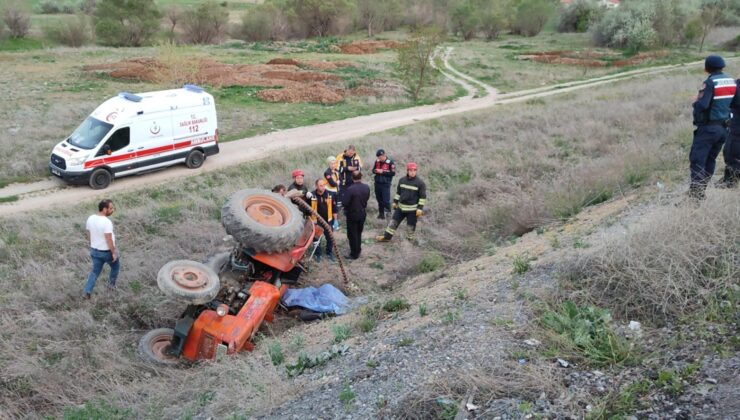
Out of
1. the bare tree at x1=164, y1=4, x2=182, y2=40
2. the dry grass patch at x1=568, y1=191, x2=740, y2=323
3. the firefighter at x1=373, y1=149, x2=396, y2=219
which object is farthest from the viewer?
the bare tree at x1=164, y1=4, x2=182, y2=40

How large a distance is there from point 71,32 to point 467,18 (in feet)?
130

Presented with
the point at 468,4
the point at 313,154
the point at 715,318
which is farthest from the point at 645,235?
the point at 468,4

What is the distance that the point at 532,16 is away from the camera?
214 feet

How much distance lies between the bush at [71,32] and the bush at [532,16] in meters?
46.2

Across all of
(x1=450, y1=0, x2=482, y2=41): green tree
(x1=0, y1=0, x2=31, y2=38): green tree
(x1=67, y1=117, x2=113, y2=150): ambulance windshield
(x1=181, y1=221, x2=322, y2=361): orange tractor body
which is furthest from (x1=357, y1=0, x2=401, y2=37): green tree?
(x1=181, y1=221, x2=322, y2=361): orange tractor body

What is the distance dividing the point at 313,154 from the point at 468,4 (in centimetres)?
5353

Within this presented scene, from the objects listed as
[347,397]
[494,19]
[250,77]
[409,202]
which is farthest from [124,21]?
[347,397]

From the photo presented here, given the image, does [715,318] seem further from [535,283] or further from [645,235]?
[535,283]

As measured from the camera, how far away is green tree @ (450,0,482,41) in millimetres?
62188

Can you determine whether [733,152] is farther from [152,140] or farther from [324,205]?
[152,140]

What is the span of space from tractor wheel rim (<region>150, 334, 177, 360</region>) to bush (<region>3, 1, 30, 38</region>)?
158ft

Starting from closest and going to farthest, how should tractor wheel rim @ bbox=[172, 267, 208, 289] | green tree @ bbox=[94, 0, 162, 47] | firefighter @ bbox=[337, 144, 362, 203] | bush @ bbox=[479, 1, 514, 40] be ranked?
tractor wheel rim @ bbox=[172, 267, 208, 289] → firefighter @ bbox=[337, 144, 362, 203] → green tree @ bbox=[94, 0, 162, 47] → bush @ bbox=[479, 1, 514, 40]

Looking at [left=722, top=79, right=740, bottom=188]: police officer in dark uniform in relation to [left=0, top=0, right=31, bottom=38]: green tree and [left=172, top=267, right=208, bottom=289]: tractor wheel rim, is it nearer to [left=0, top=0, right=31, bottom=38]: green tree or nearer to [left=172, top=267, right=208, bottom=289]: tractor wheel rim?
[left=172, top=267, right=208, bottom=289]: tractor wheel rim

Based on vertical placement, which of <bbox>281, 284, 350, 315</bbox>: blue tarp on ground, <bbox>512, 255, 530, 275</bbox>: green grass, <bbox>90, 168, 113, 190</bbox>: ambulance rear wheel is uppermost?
<bbox>512, 255, 530, 275</bbox>: green grass
